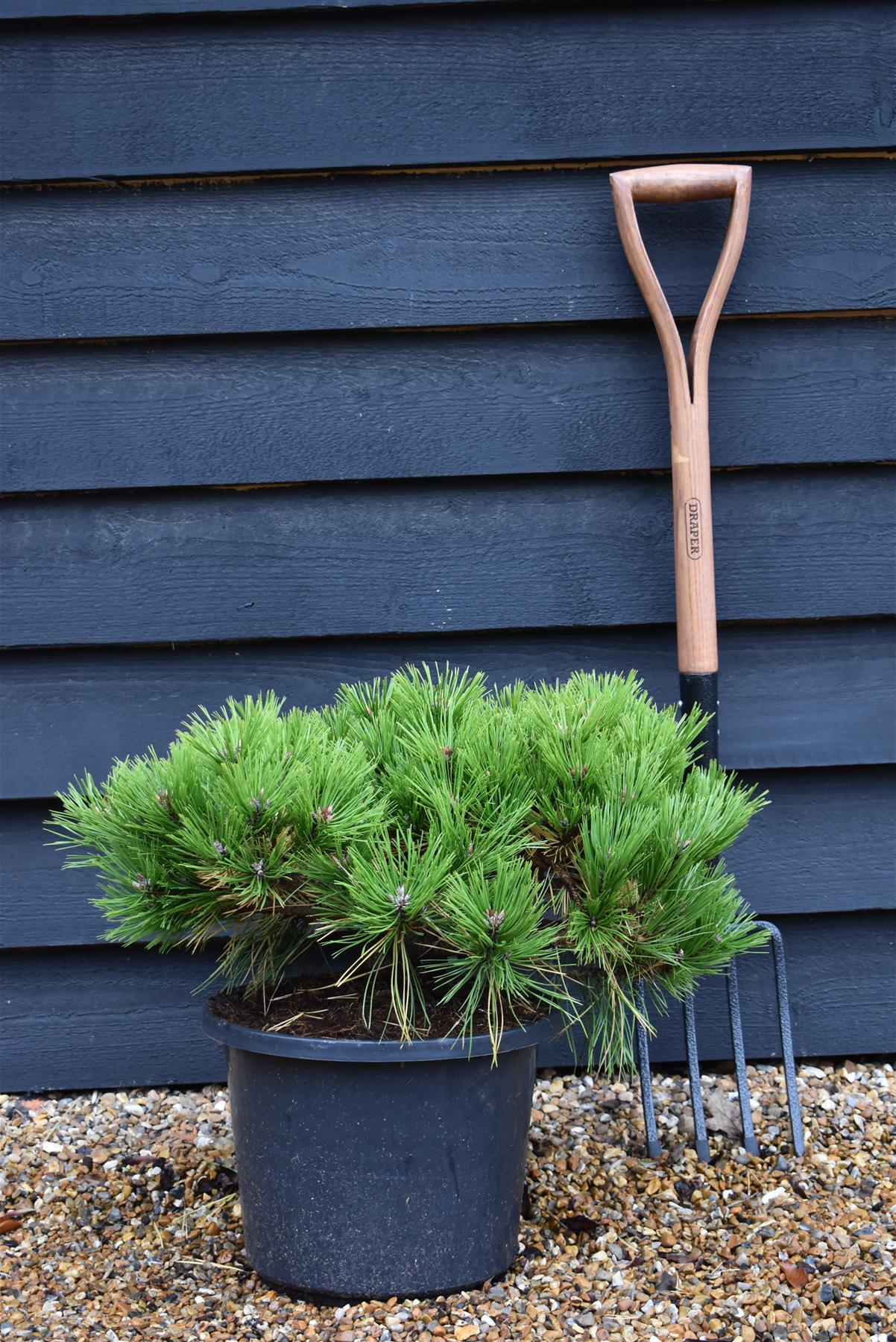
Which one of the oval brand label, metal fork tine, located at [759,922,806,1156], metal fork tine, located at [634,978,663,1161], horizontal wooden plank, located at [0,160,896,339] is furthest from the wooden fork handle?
metal fork tine, located at [634,978,663,1161]

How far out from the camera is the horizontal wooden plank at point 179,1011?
6.08 feet

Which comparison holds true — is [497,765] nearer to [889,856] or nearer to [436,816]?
[436,816]

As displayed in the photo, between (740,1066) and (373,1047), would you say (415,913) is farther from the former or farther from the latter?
(740,1066)

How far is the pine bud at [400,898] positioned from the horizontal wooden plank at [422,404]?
32.4 inches

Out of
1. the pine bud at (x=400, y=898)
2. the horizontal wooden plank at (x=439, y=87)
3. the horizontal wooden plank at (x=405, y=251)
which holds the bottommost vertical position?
the pine bud at (x=400, y=898)

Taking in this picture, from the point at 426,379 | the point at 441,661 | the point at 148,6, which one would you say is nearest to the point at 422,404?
the point at 426,379

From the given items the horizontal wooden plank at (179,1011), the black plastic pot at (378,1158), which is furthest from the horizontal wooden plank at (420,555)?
the black plastic pot at (378,1158)

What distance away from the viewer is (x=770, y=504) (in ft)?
5.89

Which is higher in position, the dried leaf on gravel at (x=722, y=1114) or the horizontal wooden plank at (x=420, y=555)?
the horizontal wooden plank at (x=420, y=555)

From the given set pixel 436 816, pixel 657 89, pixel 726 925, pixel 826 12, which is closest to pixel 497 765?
pixel 436 816

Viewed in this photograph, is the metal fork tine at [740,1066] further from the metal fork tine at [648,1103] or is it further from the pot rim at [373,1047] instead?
the pot rim at [373,1047]

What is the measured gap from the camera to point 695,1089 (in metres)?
1.65

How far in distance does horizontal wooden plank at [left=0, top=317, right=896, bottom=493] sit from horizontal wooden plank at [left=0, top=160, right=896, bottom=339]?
0.04 metres

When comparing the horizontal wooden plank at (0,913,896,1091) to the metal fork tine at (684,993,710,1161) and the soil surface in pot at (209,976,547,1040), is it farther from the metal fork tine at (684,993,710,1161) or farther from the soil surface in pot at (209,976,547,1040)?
the soil surface in pot at (209,976,547,1040)
